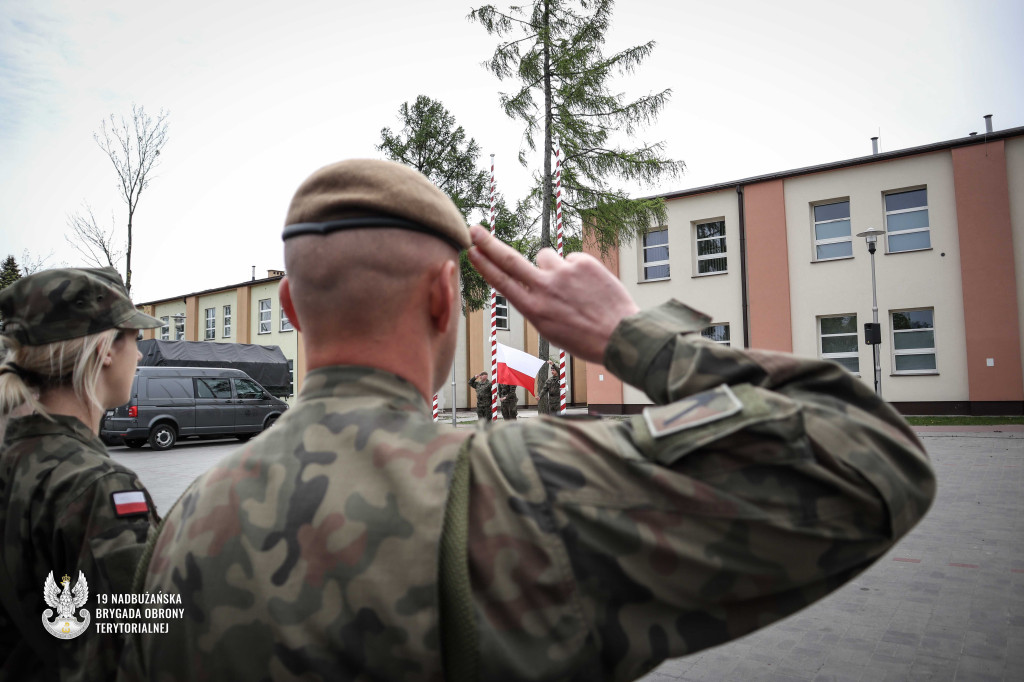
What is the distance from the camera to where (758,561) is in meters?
0.90

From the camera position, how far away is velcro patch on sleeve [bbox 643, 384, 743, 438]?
2.89 ft

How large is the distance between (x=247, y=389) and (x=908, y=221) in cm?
2116

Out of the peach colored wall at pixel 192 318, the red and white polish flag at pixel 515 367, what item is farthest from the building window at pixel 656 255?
the peach colored wall at pixel 192 318

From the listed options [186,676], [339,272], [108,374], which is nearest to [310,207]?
[339,272]

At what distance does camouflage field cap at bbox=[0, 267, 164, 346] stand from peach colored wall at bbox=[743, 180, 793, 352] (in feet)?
71.5

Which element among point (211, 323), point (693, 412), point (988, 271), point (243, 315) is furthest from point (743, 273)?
point (211, 323)

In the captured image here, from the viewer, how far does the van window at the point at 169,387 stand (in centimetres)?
1677

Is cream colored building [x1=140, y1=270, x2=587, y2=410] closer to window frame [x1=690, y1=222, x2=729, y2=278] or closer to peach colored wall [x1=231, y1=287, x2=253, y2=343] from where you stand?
peach colored wall [x1=231, y1=287, x2=253, y2=343]

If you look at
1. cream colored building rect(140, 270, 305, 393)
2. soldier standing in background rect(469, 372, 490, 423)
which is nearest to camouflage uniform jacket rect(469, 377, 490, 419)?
soldier standing in background rect(469, 372, 490, 423)

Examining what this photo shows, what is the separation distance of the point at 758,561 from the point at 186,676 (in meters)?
0.91

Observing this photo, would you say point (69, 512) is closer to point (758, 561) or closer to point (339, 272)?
point (339, 272)

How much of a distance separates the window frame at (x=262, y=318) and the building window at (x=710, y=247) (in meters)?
24.1

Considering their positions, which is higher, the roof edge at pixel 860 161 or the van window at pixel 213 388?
the roof edge at pixel 860 161

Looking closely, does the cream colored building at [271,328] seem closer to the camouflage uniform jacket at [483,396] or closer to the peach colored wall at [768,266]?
the peach colored wall at [768,266]
